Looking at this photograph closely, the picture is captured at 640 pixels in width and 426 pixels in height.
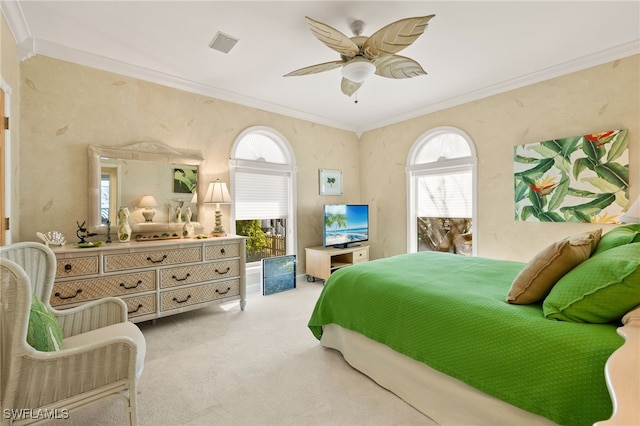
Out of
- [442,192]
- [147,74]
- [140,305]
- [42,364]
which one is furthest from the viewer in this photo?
[442,192]

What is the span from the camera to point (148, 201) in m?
3.24

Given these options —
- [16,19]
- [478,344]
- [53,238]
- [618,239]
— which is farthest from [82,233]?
[618,239]

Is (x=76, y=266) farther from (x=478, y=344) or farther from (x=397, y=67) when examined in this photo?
(x=397, y=67)

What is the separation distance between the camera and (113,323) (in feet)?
6.23

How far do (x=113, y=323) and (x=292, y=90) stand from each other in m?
3.17

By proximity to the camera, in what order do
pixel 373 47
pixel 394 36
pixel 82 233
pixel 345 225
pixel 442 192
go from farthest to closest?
pixel 345 225 < pixel 442 192 < pixel 82 233 < pixel 373 47 < pixel 394 36

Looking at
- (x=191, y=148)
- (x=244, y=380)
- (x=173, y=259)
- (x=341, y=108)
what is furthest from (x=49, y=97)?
(x=341, y=108)

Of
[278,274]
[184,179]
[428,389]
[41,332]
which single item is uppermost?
[184,179]

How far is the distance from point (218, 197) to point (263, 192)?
870 millimetres

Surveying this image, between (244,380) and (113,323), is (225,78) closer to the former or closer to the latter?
(113,323)

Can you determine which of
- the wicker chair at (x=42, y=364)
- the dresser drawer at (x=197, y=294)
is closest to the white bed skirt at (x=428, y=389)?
the wicker chair at (x=42, y=364)

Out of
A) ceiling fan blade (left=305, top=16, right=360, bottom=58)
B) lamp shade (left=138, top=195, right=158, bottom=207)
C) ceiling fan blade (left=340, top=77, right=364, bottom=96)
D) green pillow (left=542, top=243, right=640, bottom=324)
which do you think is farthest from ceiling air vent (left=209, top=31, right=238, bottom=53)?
→ green pillow (left=542, top=243, right=640, bottom=324)

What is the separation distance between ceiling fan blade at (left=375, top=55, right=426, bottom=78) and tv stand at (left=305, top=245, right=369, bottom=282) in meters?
2.60

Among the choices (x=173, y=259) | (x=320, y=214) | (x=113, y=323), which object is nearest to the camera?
(x=113, y=323)
